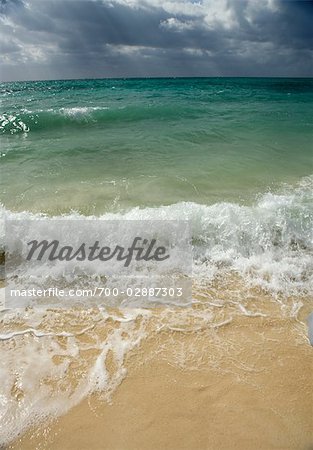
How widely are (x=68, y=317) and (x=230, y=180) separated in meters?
5.25

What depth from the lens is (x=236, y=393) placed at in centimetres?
290

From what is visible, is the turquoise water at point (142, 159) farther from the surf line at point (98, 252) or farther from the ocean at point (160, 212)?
the surf line at point (98, 252)

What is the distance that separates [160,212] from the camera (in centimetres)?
581

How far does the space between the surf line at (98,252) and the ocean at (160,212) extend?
66cm

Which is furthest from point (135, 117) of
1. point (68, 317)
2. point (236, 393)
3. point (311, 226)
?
point (236, 393)

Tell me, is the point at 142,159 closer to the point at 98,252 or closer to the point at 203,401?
the point at 98,252

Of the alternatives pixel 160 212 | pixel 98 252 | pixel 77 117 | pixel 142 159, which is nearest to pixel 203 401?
pixel 98 252

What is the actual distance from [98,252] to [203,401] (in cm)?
293

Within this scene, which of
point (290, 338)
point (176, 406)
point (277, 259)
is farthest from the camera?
point (277, 259)

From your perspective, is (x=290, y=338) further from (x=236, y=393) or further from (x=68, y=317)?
(x=68, y=317)

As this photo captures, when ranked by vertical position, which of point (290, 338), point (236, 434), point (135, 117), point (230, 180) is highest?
point (135, 117)

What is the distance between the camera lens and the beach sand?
257cm

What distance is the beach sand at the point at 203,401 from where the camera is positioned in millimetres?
2569

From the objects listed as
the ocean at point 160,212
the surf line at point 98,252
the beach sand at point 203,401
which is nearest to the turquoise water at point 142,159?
the ocean at point 160,212
